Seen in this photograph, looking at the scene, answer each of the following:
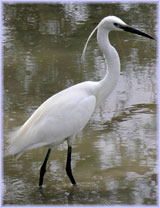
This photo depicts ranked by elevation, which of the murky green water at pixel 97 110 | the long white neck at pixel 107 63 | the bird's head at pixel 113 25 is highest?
the bird's head at pixel 113 25

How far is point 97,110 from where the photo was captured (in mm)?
6707

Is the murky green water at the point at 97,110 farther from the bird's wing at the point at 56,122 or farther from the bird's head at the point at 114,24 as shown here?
the bird's head at the point at 114,24

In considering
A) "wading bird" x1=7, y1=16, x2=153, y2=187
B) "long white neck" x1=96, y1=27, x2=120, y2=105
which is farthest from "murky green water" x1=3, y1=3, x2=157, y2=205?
"long white neck" x1=96, y1=27, x2=120, y2=105

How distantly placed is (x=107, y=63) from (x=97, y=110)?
5.37 feet

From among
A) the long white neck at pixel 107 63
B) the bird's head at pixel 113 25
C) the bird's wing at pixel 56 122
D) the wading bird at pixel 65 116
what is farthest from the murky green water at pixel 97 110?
the bird's head at pixel 113 25

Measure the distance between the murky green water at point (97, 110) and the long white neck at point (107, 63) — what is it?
2.26 ft

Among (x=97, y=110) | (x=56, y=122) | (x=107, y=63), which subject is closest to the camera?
(x=56, y=122)

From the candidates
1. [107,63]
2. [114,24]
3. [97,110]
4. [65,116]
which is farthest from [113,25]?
[97,110]

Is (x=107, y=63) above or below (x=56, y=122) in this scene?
above

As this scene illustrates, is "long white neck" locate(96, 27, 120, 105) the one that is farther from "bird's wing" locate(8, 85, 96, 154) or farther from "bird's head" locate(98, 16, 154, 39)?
"bird's wing" locate(8, 85, 96, 154)

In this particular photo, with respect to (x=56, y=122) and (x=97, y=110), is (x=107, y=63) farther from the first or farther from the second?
(x=97, y=110)

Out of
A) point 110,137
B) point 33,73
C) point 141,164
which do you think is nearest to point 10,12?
point 33,73

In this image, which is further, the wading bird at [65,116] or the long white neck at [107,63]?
the long white neck at [107,63]

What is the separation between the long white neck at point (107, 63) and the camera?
5.07 m
